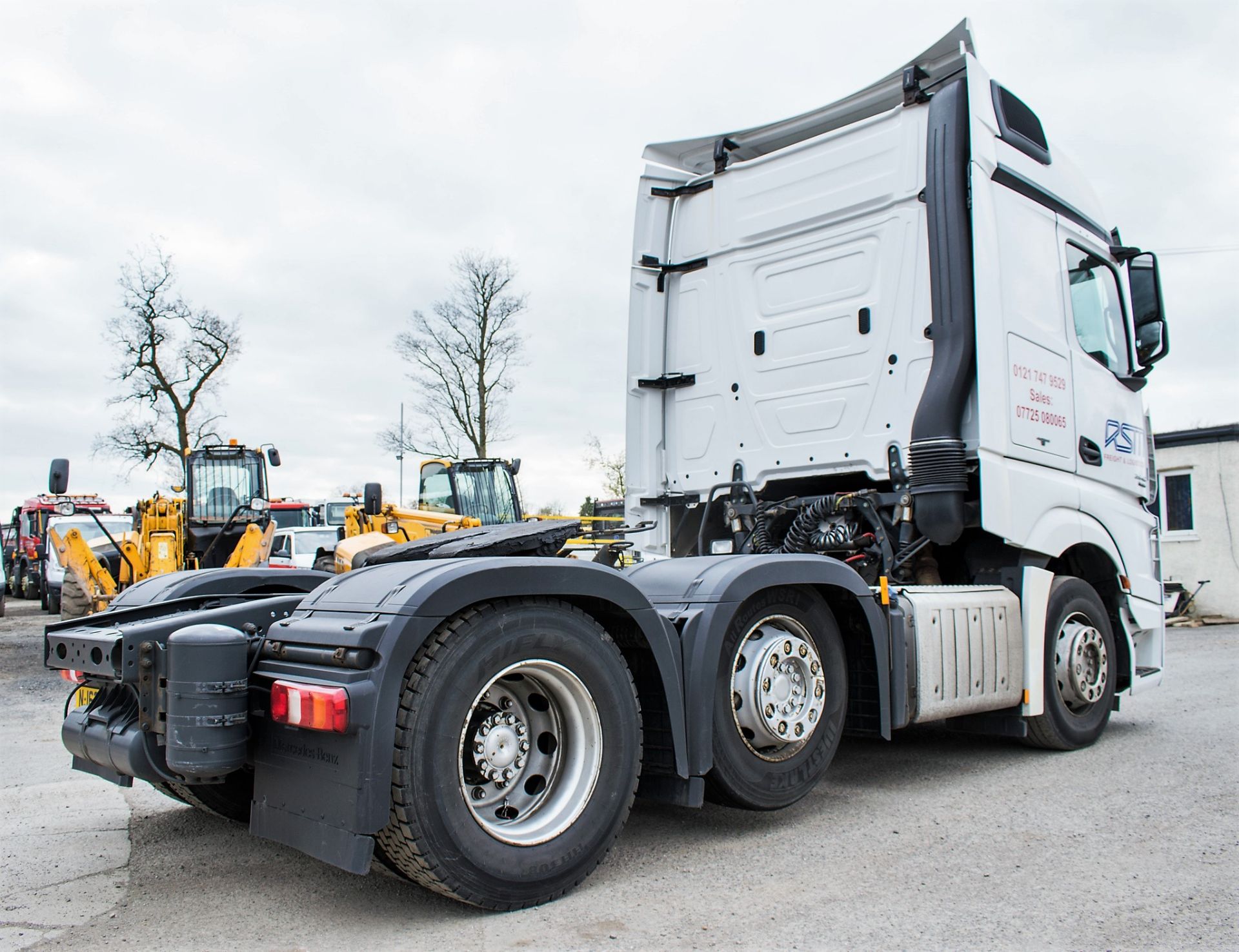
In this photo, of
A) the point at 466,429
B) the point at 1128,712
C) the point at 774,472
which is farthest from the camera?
the point at 466,429

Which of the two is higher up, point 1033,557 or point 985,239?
point 985,239

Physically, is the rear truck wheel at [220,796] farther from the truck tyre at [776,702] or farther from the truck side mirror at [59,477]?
the truck side mirror at [59,477]

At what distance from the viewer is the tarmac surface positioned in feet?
10.1

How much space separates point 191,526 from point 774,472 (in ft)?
38.0

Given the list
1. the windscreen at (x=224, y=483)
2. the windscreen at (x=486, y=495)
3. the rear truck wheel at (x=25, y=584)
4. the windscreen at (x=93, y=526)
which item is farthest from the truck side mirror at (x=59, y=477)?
the rear truck wheel at (x=25, y=584)

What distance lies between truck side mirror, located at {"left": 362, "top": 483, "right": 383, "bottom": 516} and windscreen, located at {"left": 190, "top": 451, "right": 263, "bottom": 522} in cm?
239

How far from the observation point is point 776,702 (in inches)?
166

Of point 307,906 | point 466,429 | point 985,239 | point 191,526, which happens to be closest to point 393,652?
point 307,906

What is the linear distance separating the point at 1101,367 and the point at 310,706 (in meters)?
5.41

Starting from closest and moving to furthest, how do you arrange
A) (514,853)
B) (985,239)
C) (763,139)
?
(514,853), (985,239), (763,139)

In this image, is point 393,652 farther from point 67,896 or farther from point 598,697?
point 67,896

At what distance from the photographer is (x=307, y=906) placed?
3.37 m

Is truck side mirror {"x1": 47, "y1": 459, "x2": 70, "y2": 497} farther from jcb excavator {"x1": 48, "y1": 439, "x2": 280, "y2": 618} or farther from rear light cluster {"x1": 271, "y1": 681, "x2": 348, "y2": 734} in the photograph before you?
rear light cluster {"x1": 271, "y1": 681, "x2": 348, "y2": 734}

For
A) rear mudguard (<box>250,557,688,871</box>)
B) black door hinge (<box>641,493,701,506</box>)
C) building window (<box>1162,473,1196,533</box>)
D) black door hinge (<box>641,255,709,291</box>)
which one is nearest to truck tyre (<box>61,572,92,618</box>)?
black door hinge (<box>641,493,701,506</box>)
